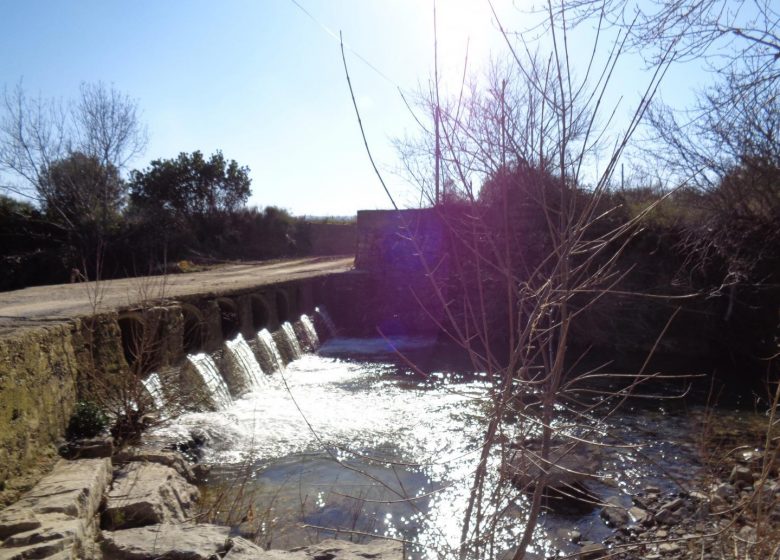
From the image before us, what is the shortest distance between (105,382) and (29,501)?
5.72 ft

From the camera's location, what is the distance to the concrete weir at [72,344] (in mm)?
3721

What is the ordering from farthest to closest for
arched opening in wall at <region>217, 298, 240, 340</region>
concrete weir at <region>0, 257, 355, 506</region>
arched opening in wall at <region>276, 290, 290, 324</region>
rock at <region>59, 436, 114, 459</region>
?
1. arched opening in wall at <region>276, 290, 290, 324</region>
2. arched opening in wall at <region>217, 298, 240, 340</region>
3. rock at <region>59, 436, 114, 459</region>
4. concrete weir at <region>0, 257, 355, 506</region>

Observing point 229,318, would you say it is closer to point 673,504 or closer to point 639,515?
point 639,515

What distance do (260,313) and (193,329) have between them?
3.13m

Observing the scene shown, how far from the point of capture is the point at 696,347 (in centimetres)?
1163

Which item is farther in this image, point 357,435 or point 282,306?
point 282,306

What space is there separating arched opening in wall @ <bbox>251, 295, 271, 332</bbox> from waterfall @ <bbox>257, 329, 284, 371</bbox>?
27 centimetres

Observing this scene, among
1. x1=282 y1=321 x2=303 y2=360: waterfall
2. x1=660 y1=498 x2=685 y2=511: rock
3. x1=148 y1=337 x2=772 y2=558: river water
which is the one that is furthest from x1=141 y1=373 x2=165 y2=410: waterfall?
x1=282 y1=321 x2=303 y2=360: waterfall

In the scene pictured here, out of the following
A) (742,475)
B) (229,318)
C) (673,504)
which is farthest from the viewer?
(229,318)

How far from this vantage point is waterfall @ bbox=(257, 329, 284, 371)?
998cm

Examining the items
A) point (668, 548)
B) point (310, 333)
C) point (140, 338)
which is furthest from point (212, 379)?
point (310, 333)

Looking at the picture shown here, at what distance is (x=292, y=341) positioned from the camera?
11578mm

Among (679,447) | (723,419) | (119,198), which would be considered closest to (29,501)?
(679,447)

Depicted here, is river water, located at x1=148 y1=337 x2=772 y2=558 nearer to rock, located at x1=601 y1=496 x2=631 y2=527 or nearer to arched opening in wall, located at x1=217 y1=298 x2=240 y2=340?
rock, located at x1=601 y1=496 x2=631 y2=527
